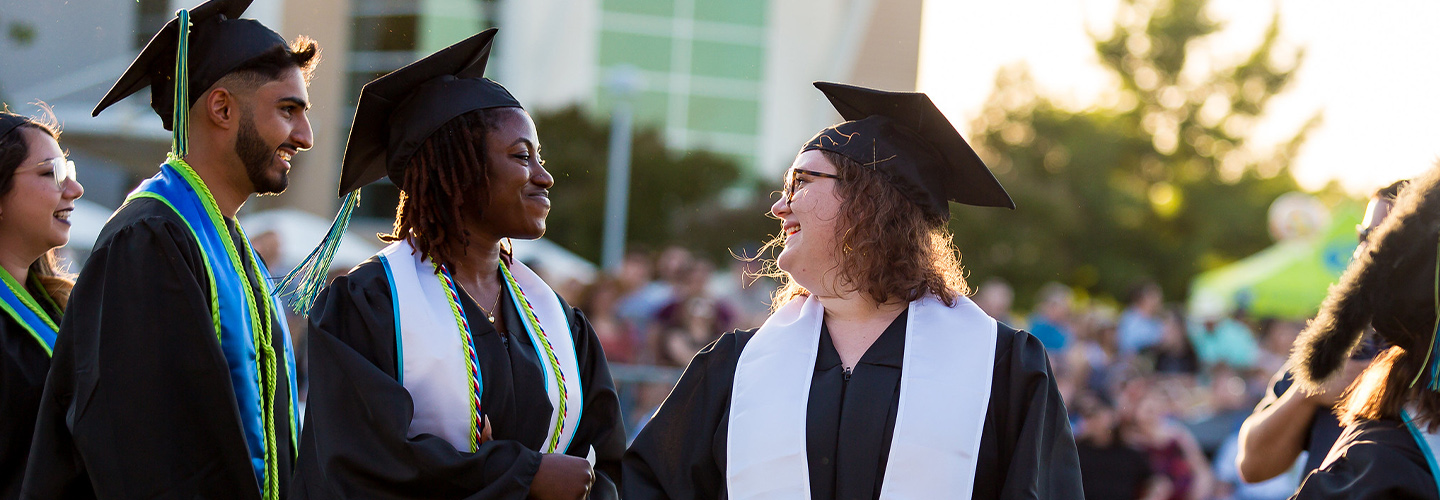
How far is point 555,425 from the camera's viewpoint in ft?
9.55

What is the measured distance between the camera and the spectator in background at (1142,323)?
12258 mm

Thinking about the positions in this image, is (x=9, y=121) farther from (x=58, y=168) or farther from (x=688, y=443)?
(x=688, y=443)

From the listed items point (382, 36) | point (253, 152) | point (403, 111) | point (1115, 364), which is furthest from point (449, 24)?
point (403, 111)

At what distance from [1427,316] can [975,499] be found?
119 cm

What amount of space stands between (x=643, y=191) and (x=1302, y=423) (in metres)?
20.9

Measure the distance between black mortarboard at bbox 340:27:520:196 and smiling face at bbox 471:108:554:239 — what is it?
0.26 ft

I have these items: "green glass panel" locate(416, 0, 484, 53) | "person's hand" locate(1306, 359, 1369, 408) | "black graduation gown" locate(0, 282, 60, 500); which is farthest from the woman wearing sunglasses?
"green glass panel" locate(416, 0, 484, 53)

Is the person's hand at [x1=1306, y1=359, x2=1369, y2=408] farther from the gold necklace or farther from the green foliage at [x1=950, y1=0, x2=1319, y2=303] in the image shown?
Result: the green foliage at [x1=950, y1=0, x2=1319, y2=303]

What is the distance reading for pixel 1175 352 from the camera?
1144cm

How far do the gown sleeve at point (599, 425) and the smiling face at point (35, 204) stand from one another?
1.54m

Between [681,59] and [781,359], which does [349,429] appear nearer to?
[781,359]

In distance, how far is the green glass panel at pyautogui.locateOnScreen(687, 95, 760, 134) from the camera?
2658 cm

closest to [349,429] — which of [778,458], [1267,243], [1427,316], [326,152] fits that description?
[778,458]

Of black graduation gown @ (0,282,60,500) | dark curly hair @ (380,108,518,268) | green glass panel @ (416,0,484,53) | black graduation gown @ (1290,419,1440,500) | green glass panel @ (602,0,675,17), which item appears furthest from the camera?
green glass panel @ (602,0,675,17)
